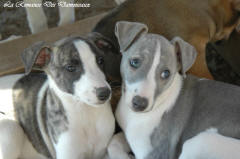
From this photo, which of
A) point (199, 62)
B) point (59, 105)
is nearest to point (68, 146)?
point (59, 105)

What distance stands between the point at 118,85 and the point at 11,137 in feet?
3.10

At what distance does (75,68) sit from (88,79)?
122 mm

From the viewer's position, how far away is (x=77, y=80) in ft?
6.15

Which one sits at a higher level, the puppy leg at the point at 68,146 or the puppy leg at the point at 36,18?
the puppy leg at the point at 36,18

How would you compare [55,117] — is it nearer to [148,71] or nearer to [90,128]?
[90,128]

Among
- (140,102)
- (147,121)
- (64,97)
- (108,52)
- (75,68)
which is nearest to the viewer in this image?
(140,102)

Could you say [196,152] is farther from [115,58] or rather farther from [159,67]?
[115,58]

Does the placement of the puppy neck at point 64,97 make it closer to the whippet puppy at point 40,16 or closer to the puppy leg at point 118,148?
the puppy leg at point 118,148

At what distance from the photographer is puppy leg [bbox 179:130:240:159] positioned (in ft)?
5.95

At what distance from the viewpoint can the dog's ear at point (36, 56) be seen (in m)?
1.92

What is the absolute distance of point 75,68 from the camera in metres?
1.89

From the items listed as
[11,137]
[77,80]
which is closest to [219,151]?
[77,80]

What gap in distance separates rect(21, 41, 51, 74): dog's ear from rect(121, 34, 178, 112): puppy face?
1.70ft

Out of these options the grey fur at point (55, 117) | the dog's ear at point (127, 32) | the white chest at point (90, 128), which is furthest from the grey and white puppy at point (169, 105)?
the grey fur at point (55, 117)
